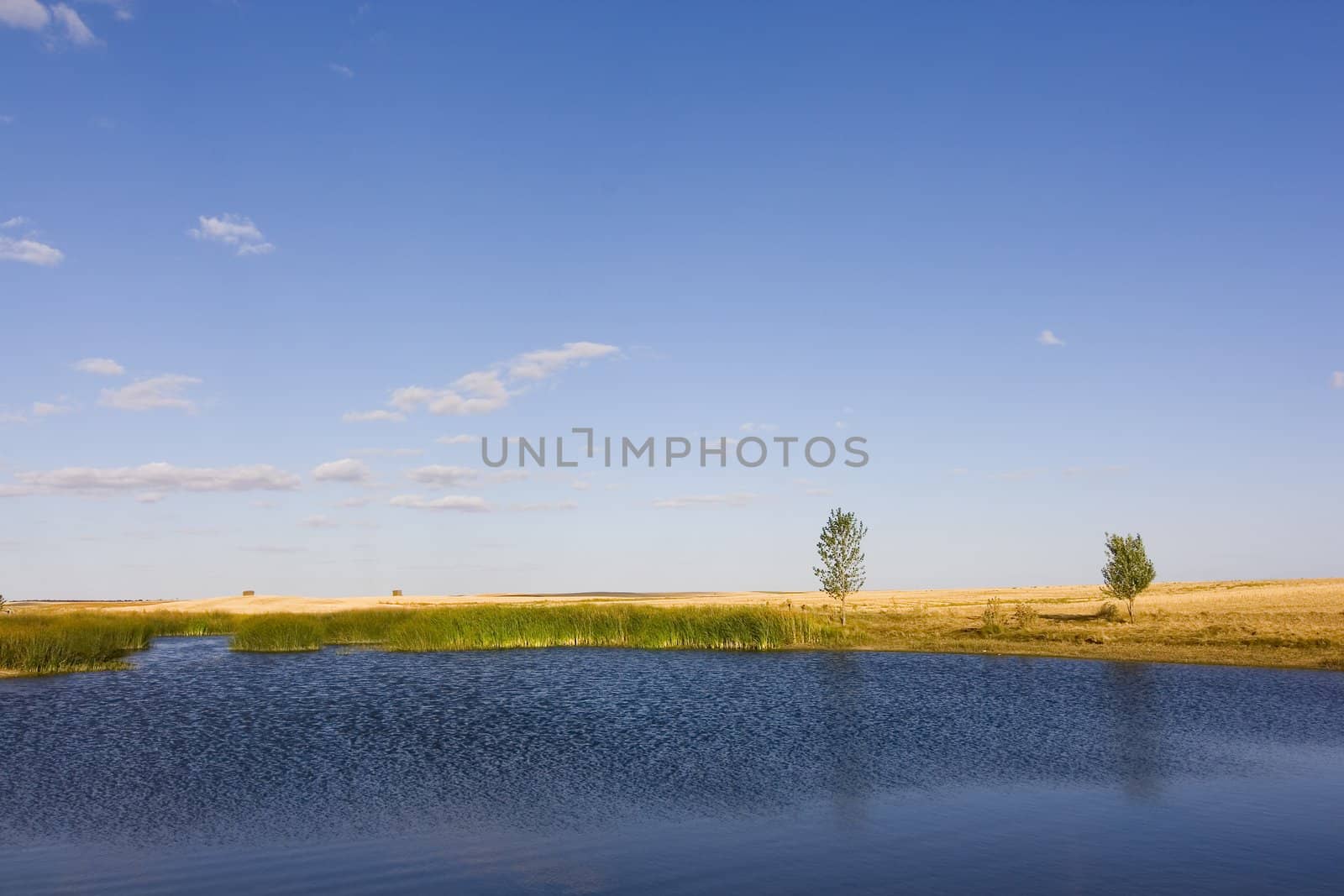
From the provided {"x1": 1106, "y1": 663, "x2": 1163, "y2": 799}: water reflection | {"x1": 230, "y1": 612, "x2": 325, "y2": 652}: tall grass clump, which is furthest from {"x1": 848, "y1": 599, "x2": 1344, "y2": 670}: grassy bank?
{"x1": 230, "y1": 612, "x2": 325, "y2": 652}: tall grass clump

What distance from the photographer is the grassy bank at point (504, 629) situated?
5628cm

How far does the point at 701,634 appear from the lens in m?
57.6

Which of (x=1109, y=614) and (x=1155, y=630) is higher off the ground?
(x=1109, y=614)

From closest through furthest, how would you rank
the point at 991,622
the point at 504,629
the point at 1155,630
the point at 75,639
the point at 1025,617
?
the point at 75,639
the point at 1155,630
the point at 991,622
the point at 504,629
the point at 1025,617

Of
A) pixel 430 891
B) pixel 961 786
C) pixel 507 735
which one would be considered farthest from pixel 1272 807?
pixel 507 735

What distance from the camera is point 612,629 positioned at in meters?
60.8

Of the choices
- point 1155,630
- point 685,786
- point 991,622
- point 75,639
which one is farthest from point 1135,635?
point 75,639

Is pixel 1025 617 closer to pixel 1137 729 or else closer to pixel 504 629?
pixel 504 629

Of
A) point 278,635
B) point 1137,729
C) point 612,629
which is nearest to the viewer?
point 1137,729

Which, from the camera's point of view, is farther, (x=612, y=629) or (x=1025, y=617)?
(x=1025, y=617)

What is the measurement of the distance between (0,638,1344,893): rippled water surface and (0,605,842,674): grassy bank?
16.8 m

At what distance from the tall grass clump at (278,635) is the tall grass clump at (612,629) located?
5164mm

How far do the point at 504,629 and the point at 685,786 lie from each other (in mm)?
40218

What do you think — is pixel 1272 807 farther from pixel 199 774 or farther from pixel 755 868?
pixel 199 774
